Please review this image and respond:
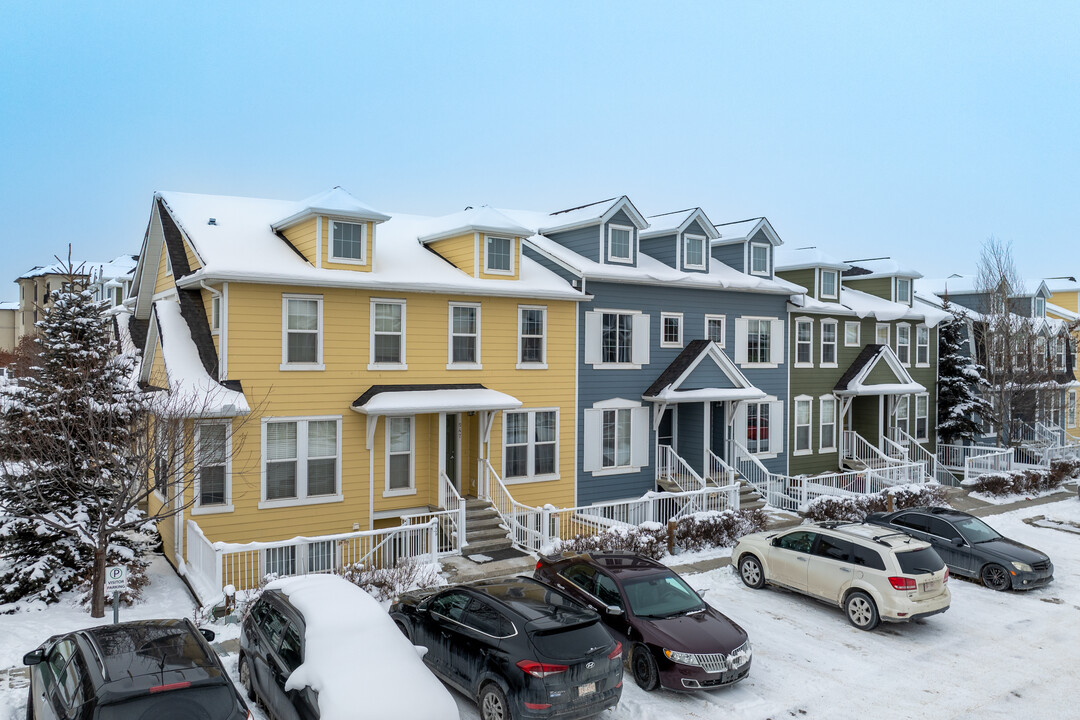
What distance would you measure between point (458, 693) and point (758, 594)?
746 centimetres

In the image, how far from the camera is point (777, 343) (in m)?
27.6

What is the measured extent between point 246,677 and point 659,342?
1693cm

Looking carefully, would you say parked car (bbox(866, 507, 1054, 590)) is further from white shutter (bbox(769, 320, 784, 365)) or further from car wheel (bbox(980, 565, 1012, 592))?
white shutter (bbox(769, 320, 784, 365))

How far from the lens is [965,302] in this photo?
133 ft

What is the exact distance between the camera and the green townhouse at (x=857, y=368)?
28.9 meters

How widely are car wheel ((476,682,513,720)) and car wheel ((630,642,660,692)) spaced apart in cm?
253

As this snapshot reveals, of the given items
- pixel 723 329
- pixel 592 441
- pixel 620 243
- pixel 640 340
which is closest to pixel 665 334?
pixel 640 340

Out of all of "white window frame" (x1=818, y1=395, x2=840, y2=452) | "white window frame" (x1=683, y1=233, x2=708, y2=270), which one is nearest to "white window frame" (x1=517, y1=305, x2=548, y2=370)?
"white window frame" (x1=683, y1=233, x2=708, y2=270)

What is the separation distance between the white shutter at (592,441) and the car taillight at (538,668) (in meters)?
13.8

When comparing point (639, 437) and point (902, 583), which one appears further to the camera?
point (639, 437)

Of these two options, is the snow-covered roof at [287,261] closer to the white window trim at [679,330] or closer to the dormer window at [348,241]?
the dormer window at [348,241]

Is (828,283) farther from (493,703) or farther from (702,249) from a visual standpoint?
(493,703)

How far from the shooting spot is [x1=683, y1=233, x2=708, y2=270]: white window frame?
25.4 metres

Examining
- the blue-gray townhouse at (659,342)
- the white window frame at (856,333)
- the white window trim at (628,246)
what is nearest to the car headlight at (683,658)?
the blue-gray townhouse at (659,342)
